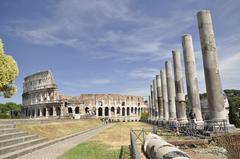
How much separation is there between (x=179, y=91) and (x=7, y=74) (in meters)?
19.9

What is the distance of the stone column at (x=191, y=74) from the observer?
800 inches

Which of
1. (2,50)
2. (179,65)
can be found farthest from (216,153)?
(2,50)

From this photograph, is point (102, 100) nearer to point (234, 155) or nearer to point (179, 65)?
point (179, 65)

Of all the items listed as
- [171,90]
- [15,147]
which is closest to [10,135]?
[15,147]

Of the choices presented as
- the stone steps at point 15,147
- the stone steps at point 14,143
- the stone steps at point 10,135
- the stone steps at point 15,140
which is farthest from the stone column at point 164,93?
the stone steps at point 10,135

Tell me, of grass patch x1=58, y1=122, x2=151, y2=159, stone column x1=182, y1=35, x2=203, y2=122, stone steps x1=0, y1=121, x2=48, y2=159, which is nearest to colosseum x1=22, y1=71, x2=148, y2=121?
stone column x1=182, y1=35, x2=203, y2=122

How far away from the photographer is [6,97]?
32.4 m

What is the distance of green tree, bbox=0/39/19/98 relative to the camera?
29916 millimetres

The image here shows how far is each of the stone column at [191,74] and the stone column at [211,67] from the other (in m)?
4.99

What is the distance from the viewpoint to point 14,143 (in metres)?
12.9

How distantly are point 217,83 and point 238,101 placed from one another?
66109 millimetres

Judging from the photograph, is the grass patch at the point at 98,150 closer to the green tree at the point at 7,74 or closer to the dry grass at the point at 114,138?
the dry grass at the point at 114,138

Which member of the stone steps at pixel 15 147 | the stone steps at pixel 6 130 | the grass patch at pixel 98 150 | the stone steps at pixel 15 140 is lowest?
the grass patch at pixel 98 150

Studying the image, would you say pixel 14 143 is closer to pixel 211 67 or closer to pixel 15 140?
pixel 15 140
